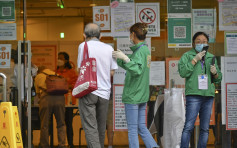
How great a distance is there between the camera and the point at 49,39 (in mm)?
11141

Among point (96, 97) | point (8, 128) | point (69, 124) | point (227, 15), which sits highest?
point (227, 15)

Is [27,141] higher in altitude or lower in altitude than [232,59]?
lower

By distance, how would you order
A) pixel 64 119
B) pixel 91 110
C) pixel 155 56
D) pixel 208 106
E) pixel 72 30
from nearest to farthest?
1. pixel 91 110
2. pixel 208 106
3. pixel 155 56
4. pixel 64 119
5. pixel 72 30

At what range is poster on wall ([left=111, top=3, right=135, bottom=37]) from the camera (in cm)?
707

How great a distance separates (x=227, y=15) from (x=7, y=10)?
3.38 m

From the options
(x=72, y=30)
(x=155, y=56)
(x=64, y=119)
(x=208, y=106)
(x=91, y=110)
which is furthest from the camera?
(x=72, y=30)

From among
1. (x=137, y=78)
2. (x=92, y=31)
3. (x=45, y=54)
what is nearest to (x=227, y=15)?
(x=137, y=78)

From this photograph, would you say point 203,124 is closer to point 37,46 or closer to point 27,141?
point 27,141

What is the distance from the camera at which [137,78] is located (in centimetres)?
586

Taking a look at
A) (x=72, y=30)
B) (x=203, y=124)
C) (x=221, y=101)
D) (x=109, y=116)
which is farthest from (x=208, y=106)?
(x=72, y=30)

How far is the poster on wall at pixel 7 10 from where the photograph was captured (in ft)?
23.4

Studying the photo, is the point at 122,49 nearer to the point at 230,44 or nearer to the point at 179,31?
the point at 179,31

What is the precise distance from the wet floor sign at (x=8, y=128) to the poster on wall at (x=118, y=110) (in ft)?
6.67

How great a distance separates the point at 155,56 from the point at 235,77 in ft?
4.19
